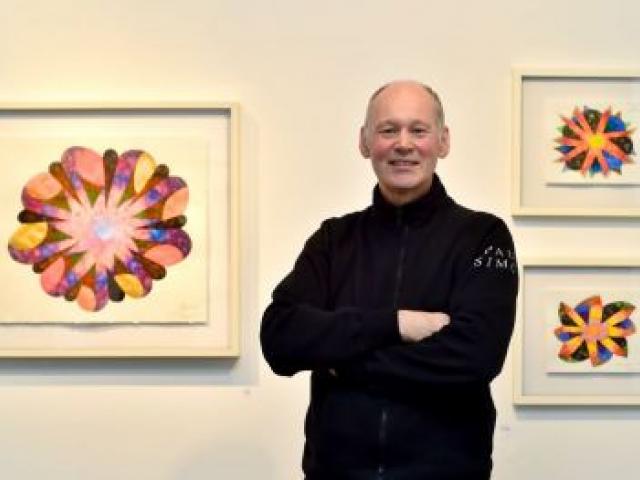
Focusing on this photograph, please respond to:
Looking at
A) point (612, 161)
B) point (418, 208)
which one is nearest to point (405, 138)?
point (418, 208)

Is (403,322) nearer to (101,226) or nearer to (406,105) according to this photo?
(406,105)

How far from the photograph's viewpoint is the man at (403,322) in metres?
1.24

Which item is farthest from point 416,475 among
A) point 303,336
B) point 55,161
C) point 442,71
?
point 55,161

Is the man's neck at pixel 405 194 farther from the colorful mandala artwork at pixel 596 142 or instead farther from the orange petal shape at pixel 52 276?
the orange petal shape at pixel 52 276

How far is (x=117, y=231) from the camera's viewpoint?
1.83 meters

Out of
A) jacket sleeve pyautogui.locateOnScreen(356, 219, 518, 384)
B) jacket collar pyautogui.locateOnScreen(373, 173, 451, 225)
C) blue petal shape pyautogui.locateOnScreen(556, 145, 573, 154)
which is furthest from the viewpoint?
blue petal shape pyautogui.locateOnScreen(556, 145, 573, 154)

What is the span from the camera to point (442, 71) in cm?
184

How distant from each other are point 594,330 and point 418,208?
0.70 meters

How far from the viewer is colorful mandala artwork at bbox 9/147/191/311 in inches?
72.1

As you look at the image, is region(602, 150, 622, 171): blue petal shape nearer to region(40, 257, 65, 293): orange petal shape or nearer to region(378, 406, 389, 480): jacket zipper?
region(378, 406, 389, 480): jacket zipper

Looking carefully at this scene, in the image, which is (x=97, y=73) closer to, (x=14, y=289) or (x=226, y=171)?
(x=226, y=171)

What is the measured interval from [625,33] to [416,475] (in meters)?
1.11

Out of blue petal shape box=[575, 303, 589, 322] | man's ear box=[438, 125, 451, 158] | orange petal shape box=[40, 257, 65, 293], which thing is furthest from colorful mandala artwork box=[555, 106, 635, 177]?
orange petal shape box=[40, 257, 65, 293]

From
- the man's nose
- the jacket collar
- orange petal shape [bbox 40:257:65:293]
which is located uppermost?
the man's nose
